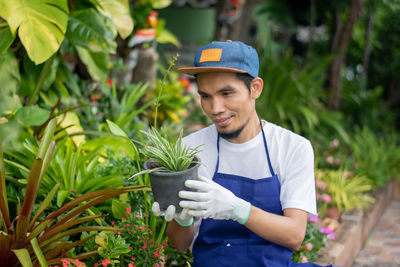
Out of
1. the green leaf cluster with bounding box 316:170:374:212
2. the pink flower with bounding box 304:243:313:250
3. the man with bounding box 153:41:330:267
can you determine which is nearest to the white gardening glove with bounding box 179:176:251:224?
the man with bounding box 153:41:330:267

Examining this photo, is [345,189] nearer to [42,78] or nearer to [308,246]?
[308,246]

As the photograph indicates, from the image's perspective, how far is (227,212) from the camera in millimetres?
1675

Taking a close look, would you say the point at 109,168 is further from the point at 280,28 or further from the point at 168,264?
the point at 280,28

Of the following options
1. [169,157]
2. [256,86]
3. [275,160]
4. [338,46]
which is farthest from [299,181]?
[338,46]

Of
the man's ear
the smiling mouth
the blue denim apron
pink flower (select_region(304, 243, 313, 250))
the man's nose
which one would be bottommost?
pink flower (select_region(304, 243, 313, 250))

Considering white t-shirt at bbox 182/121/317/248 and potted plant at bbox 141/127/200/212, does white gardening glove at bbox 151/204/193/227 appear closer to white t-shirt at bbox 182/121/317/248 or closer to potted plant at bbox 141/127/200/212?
potted plant at bbox 141/127/200/212

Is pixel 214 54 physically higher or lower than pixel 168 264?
higher

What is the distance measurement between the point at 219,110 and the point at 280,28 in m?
9.26

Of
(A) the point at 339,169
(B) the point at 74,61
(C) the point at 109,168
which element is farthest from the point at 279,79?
(C) the point at 109,168

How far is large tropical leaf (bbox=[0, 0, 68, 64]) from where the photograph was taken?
2.55 metres

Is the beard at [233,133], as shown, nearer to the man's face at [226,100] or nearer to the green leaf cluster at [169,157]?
the man's face at [226,100]

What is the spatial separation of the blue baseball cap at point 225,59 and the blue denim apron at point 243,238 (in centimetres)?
44

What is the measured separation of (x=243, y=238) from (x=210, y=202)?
0.45m

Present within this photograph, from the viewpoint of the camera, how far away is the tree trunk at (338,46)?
6973mm
